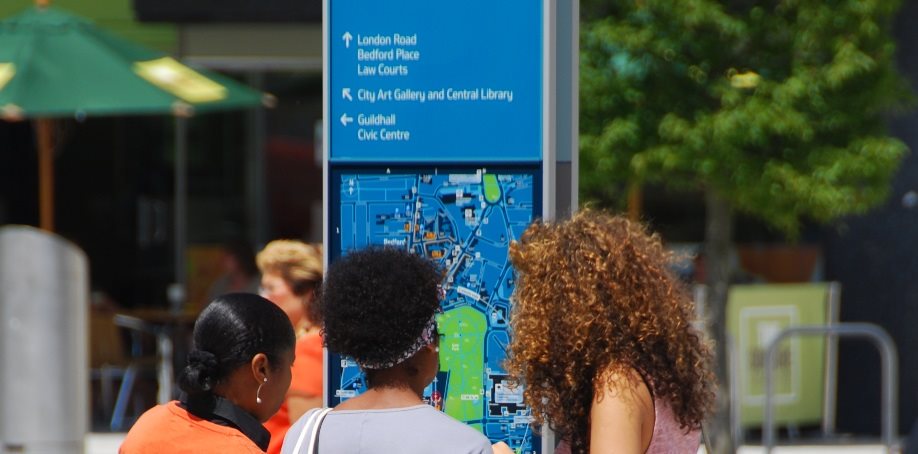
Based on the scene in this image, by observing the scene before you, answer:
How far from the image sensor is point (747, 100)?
784 centimetres

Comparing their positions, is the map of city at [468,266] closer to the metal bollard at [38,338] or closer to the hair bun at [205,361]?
the hair bun at [205,361]

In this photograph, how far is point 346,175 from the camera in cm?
395

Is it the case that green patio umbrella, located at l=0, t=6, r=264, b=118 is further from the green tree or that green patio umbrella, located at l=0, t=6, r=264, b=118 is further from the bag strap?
the bag strap

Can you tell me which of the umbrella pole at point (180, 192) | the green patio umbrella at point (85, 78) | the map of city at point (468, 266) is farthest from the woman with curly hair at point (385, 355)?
the umbrella pole at point (180, 192)

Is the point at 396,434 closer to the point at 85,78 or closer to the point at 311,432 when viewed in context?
the point at 311,432

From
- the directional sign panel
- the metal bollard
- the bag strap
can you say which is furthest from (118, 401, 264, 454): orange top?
the metal bollard

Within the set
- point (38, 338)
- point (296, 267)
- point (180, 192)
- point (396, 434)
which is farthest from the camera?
point (180, 192)

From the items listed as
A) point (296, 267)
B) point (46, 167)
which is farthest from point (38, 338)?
point (46, 167)

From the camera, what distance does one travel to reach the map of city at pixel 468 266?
150 inches

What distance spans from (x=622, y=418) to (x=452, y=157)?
4.21ft

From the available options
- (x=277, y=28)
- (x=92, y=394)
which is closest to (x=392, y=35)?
(x=277, y=28)

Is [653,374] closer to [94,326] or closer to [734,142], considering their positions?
[734,142]

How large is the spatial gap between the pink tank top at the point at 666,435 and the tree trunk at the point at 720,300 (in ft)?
18.2

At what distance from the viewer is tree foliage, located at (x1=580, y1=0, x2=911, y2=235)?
7703mm
